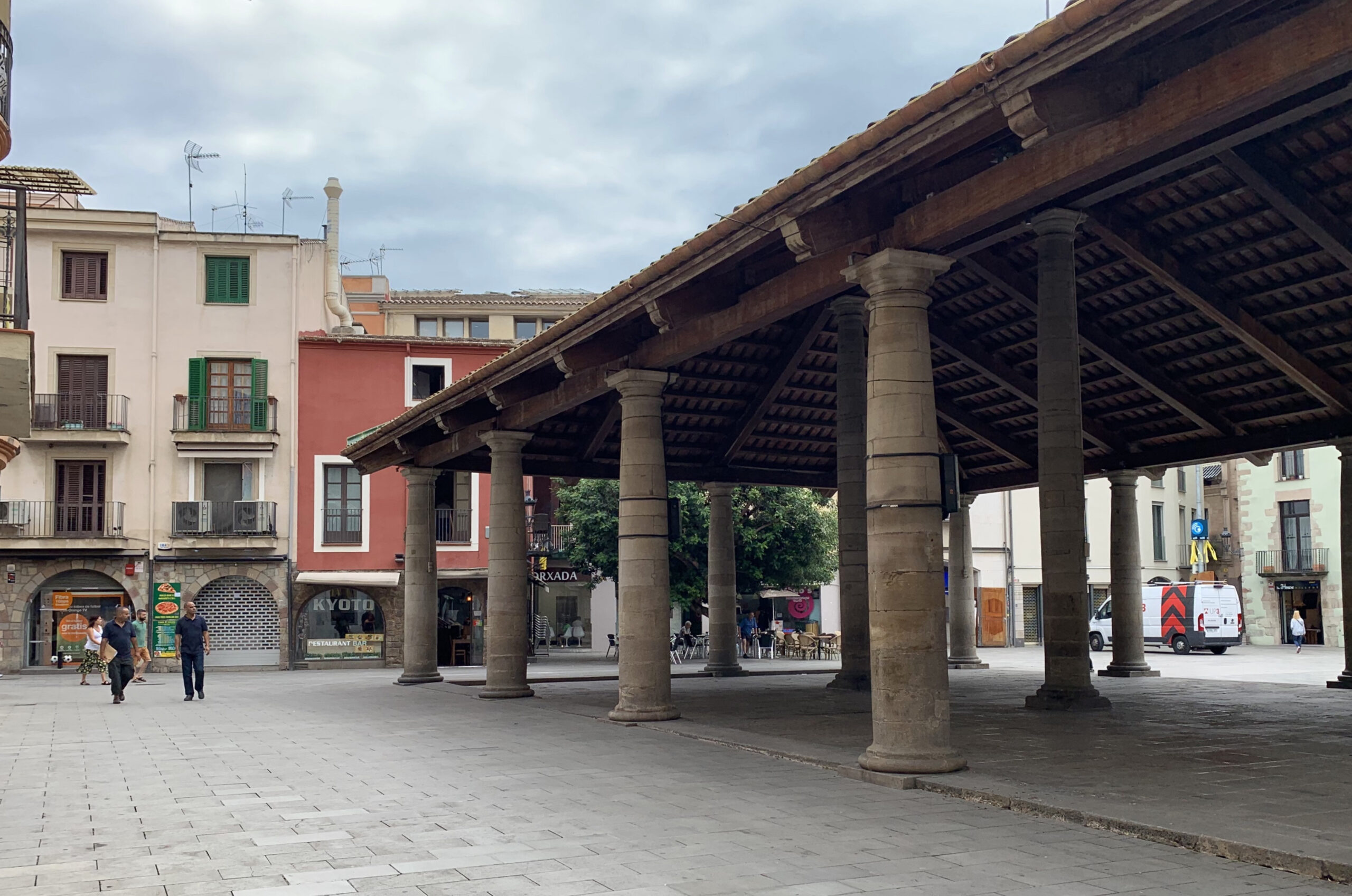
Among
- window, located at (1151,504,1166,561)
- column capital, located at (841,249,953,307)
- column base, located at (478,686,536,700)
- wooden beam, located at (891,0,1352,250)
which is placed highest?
wooden beam, located at (891,0,1352,250)

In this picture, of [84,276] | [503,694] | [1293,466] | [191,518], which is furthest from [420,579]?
[1293,466]

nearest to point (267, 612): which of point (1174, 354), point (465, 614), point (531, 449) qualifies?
point (465, 614)

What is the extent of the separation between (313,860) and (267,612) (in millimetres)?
28094

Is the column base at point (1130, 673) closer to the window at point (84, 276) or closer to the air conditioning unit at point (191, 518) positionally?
the air conditioning unit at point (191, 518)

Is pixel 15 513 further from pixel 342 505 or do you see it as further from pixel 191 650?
pixel 191 650

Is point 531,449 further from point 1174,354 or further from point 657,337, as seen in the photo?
point 1174,354

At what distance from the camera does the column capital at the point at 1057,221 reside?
15859 mm

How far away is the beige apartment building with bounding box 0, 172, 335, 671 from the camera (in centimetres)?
3247

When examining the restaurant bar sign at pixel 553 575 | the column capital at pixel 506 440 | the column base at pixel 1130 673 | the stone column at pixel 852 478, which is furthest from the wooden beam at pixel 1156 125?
the restaurant bar sign at pixel 553 575

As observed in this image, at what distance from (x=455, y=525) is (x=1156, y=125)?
2973cm

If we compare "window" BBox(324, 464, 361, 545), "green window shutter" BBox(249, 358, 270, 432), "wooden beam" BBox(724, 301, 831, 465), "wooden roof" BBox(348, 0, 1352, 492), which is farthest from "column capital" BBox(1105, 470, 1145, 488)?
"green window shutter" BBox(249, 358, 270, 432)

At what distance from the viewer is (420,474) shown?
23828 millimetres

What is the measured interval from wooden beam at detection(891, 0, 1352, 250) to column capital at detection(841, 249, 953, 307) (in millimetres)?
105

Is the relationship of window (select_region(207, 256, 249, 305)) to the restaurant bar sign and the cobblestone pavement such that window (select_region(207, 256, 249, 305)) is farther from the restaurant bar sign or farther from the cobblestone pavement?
the cobblestone pavement
